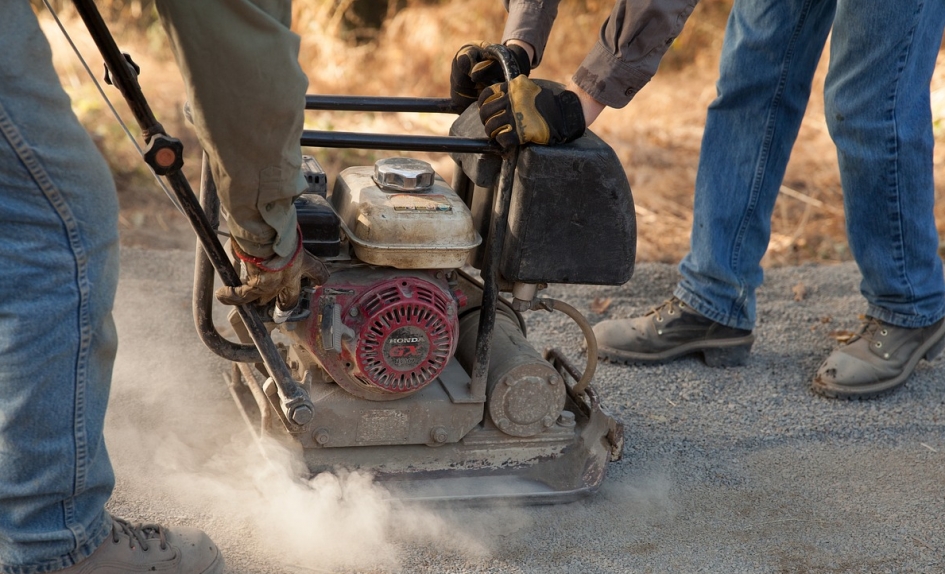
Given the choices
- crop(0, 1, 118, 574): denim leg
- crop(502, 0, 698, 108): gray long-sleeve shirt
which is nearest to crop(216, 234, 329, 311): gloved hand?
crop(0, 1, 118, 574): denim leg

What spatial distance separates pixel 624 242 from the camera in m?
2.41

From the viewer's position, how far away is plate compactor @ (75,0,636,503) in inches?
90.2

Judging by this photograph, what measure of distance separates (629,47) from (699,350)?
1.48 metres

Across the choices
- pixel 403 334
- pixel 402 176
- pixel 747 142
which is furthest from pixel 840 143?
pixel 403 334

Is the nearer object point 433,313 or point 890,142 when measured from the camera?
point 433,313

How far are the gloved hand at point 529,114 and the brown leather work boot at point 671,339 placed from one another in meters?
1.38

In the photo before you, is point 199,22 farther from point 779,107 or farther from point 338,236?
point 779,107

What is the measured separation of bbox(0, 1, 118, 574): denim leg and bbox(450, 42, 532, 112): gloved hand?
1.18 meters

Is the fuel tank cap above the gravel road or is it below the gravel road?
above

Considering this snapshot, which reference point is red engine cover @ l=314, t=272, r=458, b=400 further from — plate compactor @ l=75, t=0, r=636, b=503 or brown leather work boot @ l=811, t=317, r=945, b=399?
brown leather work boot @ l=811, t=317, r=945, b=399

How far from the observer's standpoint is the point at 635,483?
9.32 feet

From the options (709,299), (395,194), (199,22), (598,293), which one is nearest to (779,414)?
(709,299)

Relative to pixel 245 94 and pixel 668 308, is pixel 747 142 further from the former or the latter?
pixel 245 94

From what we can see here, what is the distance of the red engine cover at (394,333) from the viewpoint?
2.32m
